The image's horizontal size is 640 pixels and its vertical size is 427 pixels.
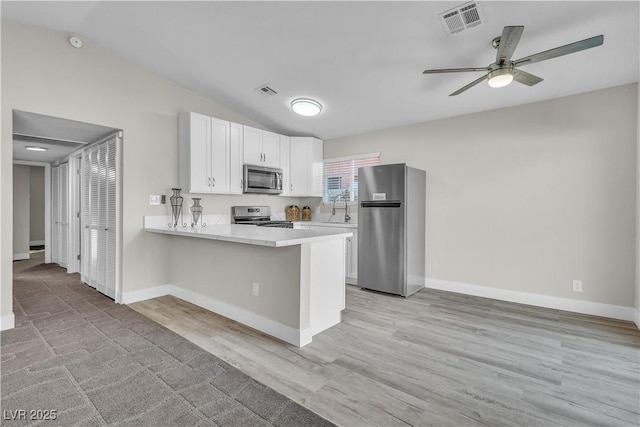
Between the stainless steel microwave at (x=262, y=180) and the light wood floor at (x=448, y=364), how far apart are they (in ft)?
6.12

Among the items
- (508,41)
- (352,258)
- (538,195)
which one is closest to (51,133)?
→ (352,258)

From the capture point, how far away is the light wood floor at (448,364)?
5.61ft

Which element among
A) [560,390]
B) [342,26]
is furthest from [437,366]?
[342,26]

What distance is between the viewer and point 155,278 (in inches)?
152

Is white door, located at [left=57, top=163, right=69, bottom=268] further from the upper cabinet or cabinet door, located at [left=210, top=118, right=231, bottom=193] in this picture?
cabinet door, located at [left=210, top=118, right=231, bottom=193]

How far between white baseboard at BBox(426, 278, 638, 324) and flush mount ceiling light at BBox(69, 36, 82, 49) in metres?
5.06

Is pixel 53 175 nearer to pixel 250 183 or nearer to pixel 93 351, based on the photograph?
pixel 250 183

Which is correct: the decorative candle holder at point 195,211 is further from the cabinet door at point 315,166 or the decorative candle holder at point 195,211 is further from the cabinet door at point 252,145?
the cabinet door at point 315,166

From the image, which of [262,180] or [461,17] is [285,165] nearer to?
[262,180]

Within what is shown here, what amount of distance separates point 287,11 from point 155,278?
341cm

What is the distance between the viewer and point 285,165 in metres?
5.06

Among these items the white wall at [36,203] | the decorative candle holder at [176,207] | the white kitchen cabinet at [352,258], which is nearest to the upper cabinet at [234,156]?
the decorative candle holder at [176,207]

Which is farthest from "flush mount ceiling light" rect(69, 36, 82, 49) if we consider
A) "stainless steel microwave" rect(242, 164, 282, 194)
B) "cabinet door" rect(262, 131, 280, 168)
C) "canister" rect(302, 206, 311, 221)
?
"canister" rect(302, 206, 311, 221)

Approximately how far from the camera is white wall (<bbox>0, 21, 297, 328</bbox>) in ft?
9.27
